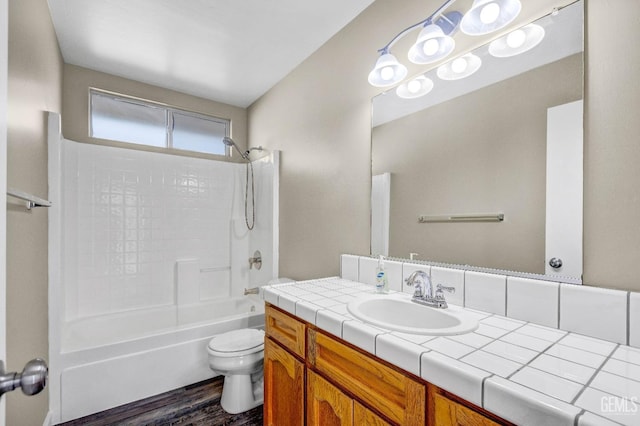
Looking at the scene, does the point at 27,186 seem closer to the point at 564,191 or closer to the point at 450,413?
the point at 450,413

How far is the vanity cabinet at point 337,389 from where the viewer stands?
0.76 m

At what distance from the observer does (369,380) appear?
0.94m

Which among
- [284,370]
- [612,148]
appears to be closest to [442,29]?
[612,148]

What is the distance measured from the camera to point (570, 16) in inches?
40.4

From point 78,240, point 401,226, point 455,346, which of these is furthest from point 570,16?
point 78,240

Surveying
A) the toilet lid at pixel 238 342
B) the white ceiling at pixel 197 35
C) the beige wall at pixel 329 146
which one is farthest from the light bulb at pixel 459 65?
the toilet lid at pixel 238 342

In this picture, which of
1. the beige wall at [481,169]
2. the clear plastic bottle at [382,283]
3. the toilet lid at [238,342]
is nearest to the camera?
the beige wall at [481,169]

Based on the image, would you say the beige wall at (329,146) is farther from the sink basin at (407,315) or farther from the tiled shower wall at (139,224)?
the tiled shower wall at (139,224)

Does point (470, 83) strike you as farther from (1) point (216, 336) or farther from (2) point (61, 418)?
(2) point (61, 418)

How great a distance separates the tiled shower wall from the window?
0.69 feet

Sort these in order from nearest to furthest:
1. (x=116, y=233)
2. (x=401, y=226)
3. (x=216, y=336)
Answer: (x=401, y=226)
(x=216, y=336)
(x=116, y=233)

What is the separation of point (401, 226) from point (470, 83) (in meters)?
0.77

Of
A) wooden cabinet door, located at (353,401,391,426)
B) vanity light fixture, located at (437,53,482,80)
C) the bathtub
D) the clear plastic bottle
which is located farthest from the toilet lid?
vanity light fixture, located at (437,53,482,80)

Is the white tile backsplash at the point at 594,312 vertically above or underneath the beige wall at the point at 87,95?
underneath
